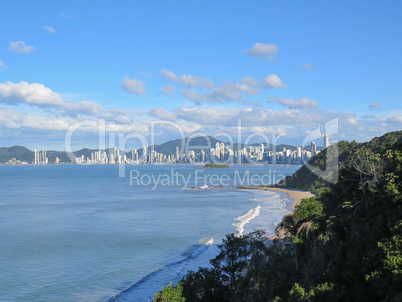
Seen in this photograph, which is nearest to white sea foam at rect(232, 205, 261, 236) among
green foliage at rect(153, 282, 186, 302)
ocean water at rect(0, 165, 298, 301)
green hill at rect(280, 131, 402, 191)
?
A: ocean water at rect(0, 165, 298, 301)

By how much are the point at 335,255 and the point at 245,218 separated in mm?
26217

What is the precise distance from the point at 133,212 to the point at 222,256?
30.0m

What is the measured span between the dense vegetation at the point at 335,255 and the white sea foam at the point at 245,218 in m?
14.0

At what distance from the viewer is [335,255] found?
1278 centimetres

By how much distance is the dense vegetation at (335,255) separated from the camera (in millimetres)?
11188

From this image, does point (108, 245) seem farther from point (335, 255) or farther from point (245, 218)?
point (335, 255)

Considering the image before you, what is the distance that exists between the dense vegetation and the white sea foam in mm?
13958

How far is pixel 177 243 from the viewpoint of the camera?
92.5 ft

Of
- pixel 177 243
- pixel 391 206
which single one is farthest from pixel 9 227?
pixel 391 206

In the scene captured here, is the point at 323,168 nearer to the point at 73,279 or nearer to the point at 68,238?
the point at 68,238

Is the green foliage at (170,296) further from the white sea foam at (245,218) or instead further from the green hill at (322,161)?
the green hill at (322,161)

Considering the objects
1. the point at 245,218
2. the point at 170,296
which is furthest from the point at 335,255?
the point at 245,218
